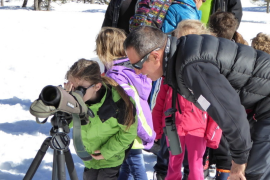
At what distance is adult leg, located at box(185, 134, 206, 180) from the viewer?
2.95 m

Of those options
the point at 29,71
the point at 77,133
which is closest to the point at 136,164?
the point at 77,133

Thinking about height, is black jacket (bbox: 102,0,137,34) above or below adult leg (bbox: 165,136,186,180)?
above

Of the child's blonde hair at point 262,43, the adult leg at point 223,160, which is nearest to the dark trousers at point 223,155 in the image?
the adult leg at point 223,160

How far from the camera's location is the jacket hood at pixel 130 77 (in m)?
2.74

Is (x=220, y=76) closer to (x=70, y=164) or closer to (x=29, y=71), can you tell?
(x=70, y=164)

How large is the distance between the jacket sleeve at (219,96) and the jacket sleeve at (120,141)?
824 mm

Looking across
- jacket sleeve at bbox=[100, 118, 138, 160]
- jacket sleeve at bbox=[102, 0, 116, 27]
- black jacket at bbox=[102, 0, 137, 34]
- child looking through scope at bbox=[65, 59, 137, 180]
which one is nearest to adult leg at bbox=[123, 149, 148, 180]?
child looking through scope at bbox=[65, 59, 137, 180]

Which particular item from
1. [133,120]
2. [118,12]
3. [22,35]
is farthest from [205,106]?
Answer: [22,35]

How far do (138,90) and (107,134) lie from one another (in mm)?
468

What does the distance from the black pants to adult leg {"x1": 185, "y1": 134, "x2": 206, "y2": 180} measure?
683mm

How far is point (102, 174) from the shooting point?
2650 mm

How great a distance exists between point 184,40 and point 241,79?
0.41 metres

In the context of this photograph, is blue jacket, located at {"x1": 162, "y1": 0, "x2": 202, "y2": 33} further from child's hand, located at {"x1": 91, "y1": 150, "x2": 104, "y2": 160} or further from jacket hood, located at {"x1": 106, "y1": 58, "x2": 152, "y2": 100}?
child's hand, located at {"x1": 91, "y1": 150, "x2": 104, "y2": 160}

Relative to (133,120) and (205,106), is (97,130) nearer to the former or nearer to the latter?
(133,120)
